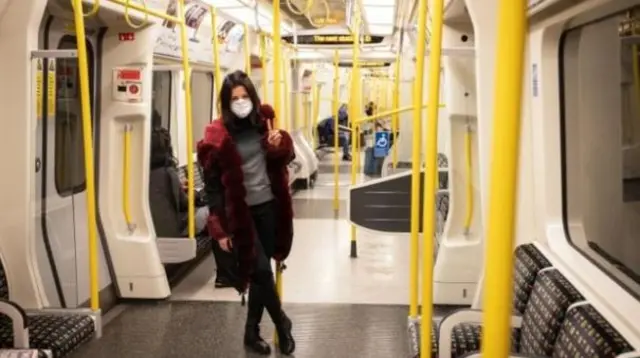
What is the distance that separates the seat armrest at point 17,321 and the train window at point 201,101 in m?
5.81

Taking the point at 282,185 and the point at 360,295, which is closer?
the point at 282,185

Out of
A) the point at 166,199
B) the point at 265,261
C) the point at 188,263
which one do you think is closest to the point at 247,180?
the point at 265,261

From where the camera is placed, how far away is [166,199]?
6.55m

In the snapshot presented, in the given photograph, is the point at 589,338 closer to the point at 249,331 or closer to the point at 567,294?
the point at 567,294

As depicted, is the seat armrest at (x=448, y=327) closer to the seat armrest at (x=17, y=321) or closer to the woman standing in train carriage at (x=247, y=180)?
the woman standing in train carriage at (x=247, y=180)

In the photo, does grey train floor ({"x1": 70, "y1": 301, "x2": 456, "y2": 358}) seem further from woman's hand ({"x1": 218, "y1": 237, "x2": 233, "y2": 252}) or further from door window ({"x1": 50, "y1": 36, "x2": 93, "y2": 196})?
door window ({"x1": 50, "y1": 36, "x2": 93, "y2": 196})

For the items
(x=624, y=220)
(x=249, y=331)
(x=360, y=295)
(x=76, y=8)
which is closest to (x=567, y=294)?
(x=624, y=220)

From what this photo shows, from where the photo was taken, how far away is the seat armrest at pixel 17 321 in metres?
3.37

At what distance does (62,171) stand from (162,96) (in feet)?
9.72

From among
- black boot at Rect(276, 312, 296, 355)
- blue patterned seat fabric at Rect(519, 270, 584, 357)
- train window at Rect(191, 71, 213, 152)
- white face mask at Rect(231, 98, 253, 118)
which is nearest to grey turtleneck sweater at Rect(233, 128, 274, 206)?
white face mask at Rect(231, 98, 253, 118)

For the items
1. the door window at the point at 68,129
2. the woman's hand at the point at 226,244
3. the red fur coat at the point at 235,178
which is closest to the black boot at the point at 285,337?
the red fur coat at the point at 235,178

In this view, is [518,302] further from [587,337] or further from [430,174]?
[430,174]

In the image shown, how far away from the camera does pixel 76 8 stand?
337 centimetres

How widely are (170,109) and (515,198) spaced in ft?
23.7
